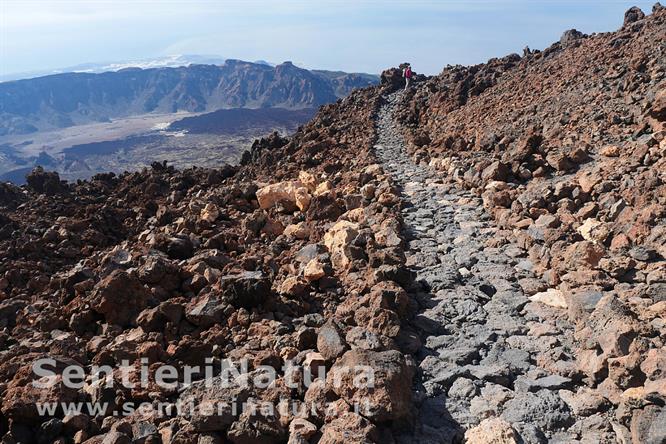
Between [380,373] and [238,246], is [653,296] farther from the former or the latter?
[238,246]

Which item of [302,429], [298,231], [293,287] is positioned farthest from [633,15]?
[302,429]

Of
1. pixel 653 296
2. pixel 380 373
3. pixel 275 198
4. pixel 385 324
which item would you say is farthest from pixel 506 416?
pixel 275 198

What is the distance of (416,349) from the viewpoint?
214 inches

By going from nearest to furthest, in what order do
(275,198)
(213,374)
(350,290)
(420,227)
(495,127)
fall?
1. (213,374)
2. (350,290)
3. (420,227)
4. (275,198)
5. (495,127)

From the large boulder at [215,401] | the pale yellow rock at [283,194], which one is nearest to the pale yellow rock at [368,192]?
the pale yellow rock at [283,194]

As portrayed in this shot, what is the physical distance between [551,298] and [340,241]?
3348 mm

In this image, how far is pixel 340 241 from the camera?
8148 mm

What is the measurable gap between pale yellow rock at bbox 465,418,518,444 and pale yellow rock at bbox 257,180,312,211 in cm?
762

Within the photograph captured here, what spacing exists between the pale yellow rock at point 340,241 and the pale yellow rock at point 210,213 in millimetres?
3225

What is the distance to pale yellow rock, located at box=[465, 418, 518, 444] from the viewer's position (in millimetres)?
3887

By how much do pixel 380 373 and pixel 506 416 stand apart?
1.18 m

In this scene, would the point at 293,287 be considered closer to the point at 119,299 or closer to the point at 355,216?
the point at 119,299

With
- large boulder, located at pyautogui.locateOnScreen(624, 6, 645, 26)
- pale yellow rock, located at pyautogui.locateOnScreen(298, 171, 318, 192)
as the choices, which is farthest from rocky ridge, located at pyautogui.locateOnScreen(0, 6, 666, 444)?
large boulder, located at pyautogui.locateOnScreen(624, 6, 645, 26)

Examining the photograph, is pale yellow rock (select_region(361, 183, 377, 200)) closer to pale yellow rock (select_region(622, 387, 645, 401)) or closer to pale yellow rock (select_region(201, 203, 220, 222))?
pale yellow rock (select_region(201, 203, 220, 222))
